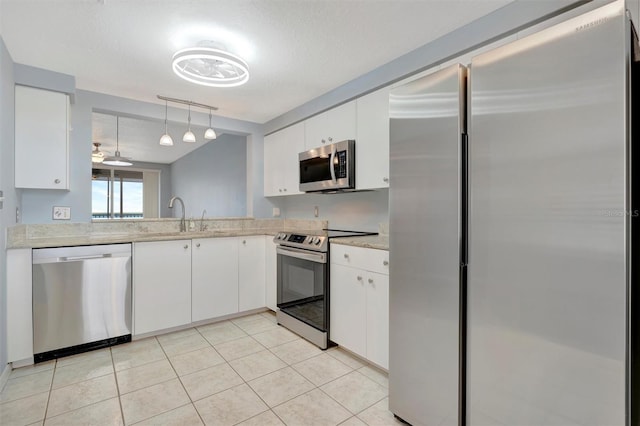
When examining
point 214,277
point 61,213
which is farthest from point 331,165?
point 61,213

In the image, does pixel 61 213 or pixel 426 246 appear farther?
pixel 61 213

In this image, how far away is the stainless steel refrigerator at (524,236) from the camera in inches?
39.0

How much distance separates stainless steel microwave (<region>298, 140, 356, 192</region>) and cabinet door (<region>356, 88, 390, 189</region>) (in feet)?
0.23

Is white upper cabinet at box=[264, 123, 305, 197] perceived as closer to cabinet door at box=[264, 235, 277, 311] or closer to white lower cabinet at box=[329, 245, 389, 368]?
cabinet door at box=[264, 235, 277, 311]

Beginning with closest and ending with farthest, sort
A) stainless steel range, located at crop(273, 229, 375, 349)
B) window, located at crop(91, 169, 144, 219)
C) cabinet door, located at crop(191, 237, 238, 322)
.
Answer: stainless steel range, located at crop(273, 229, 375, 349)
cabinet door, located at crop(191, 237, 238, 322)
window, located at crop(91, 169, 144, 219)

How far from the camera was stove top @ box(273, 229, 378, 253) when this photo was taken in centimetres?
257

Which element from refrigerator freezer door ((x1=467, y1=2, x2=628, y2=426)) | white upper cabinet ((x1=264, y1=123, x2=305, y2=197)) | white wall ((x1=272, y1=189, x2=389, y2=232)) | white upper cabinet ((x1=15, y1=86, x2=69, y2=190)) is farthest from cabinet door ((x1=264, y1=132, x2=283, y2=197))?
refrigerator freezer door ((x1=467, y1=2, x2=628, y2=426))

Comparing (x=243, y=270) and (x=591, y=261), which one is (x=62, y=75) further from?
(x=591, y=261)

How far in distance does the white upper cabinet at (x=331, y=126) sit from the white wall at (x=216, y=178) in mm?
1820

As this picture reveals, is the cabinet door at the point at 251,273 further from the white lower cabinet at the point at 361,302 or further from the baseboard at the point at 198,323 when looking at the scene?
the white lower cabinet at the point at 361,302

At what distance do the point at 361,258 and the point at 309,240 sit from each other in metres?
0.60

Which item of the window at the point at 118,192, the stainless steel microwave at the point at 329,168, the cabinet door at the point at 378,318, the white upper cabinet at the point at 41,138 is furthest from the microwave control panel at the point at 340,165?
the window at the point at 118,192

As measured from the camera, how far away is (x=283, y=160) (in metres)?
3.66

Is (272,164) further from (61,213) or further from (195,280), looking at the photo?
(61,213)
